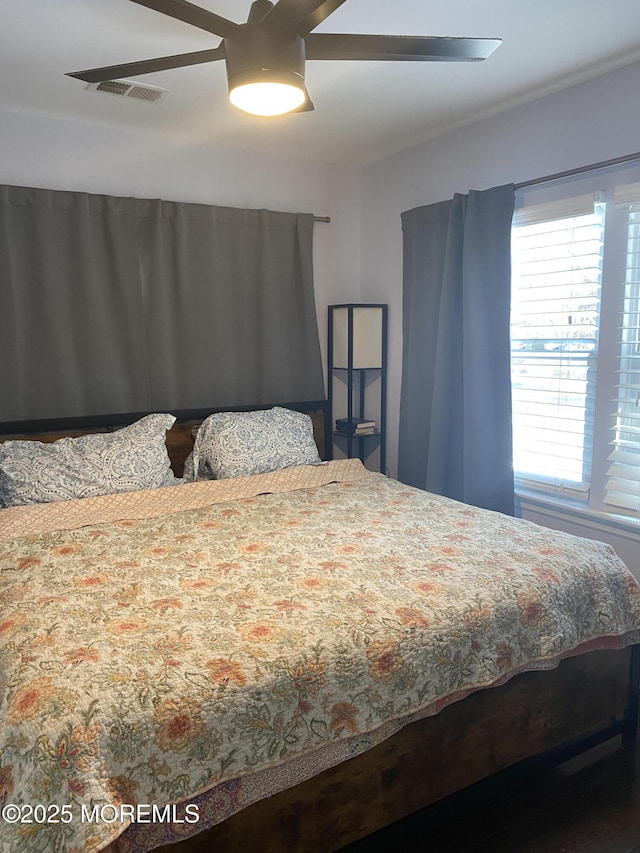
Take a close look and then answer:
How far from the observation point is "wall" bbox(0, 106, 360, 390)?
3.03 meters

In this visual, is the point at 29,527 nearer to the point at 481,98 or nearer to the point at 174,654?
the point at 174,654

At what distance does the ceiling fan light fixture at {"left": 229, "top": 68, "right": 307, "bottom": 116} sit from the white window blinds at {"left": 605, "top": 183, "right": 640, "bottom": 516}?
1.51 meters

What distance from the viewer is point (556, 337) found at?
2.91 metres

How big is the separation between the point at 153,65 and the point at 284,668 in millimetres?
1672

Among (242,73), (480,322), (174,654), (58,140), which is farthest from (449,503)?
(58,140)

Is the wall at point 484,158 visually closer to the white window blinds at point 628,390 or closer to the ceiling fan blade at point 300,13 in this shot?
the white window blinds at point 628,390

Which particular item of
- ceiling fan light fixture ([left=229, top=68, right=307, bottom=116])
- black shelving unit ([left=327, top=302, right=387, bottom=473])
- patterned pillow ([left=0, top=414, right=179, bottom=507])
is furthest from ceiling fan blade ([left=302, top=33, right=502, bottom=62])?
black shelving unit ([left=327, top=302, right=387, bottom=473])

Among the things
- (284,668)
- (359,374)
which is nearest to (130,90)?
(359,374)

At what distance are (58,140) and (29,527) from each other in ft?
6.35

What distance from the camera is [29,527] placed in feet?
7.63

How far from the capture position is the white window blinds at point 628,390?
256 centimetres

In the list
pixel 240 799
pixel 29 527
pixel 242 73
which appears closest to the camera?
pixel 240 799

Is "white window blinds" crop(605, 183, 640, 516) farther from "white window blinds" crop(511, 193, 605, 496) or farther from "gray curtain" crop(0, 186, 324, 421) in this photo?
"gray curtain" crop(0, 186, 324, 421)

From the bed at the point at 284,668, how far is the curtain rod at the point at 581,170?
151 centimetres
